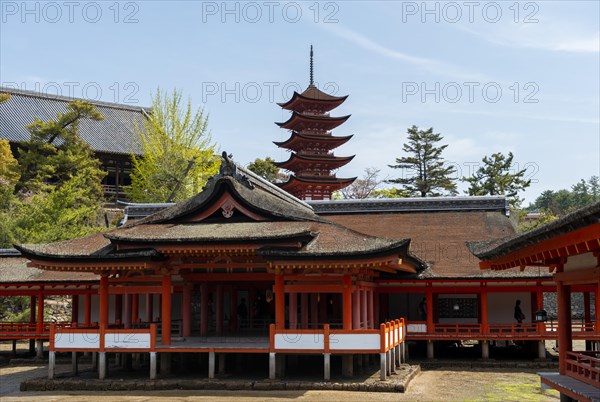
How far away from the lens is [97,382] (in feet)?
77.0

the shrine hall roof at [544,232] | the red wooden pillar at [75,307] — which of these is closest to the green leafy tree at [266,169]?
the red wooden pillar at [75,307]

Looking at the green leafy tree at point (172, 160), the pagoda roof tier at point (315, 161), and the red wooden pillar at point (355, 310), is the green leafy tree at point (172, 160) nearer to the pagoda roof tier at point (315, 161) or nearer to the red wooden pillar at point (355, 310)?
the pagoda roof tier at point (315, 161)

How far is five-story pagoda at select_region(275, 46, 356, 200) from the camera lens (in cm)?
5456

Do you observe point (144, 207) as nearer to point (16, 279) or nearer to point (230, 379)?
point (16, 279)

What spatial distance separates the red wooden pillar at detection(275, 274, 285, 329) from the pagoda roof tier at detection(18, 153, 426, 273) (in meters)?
0.82

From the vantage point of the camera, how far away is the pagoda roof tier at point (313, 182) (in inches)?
2120

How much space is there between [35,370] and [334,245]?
13629mm

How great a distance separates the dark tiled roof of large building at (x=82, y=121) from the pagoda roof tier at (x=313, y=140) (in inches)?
552

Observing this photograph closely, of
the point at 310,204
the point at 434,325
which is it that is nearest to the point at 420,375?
the point at 434,325

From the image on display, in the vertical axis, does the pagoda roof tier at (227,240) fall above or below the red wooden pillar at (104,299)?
above

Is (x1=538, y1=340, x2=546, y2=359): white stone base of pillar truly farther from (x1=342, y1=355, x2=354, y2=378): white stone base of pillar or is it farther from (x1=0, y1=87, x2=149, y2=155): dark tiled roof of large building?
(x1=0, y1=87, x2=149, y2=155): dark tiled roof of large building

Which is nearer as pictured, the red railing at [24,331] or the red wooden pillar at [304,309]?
the red wooden pillar at [304,309]

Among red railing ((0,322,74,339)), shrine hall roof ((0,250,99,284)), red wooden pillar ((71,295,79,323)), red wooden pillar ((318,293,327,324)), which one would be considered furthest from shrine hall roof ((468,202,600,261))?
red wooden pillar ((71,295,79,323))

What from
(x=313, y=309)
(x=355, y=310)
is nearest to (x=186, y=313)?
(x=313, y=309)
